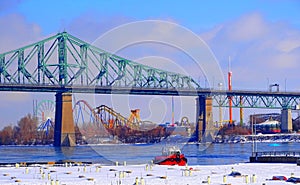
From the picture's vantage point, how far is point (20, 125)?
171625 millimetres

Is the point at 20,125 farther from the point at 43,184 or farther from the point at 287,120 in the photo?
the point at 43,184

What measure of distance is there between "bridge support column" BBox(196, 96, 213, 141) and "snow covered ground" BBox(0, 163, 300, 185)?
7683 centimetres

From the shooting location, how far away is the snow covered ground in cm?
3863

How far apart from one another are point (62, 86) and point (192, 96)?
24.8m

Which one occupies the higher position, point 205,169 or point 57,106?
point 57,106

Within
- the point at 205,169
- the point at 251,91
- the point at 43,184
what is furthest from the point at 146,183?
the point at 251,91

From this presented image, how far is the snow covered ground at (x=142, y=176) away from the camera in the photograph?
38.6 meters

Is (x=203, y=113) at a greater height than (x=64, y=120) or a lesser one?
greater

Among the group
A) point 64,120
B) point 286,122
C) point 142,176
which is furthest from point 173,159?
point 286,122

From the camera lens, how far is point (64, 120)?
114438 mm

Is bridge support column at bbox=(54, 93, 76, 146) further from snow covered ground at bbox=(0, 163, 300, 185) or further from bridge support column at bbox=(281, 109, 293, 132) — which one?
snow covered ground at bbox=(0, 163, 300, 185)

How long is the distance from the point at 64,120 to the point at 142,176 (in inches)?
2866

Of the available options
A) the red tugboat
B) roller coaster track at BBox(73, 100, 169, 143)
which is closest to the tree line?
roller coaster track at BBox(73, 100, 169, 143)

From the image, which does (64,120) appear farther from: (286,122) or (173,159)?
(286,122)
